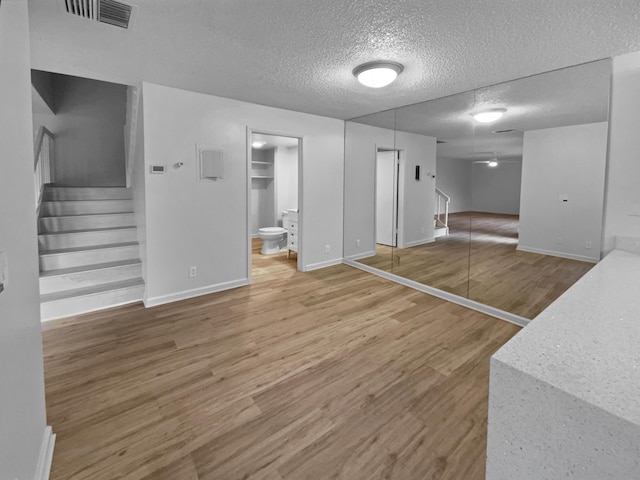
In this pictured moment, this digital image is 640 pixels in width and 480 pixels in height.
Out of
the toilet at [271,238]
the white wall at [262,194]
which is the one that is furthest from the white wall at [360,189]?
the white wall at [262,194]

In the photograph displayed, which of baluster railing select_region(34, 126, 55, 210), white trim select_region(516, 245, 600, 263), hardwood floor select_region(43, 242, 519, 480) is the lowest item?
hardwood floor select_region(43, 242, 519, 480)

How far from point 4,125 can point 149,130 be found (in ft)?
8.14

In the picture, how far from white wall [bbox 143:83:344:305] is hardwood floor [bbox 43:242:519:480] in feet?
1.52

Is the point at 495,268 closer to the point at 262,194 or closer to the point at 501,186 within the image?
the point at 501,186

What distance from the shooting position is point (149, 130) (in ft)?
10.8

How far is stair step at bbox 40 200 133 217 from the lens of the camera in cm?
399

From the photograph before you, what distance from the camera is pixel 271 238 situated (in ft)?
19.2

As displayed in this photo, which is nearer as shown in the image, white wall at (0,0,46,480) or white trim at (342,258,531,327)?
white wall at (0,0,46,480)

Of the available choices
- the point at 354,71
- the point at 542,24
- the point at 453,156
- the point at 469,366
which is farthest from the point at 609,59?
the point at 469,366

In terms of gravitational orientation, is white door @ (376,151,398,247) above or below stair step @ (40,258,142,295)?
above

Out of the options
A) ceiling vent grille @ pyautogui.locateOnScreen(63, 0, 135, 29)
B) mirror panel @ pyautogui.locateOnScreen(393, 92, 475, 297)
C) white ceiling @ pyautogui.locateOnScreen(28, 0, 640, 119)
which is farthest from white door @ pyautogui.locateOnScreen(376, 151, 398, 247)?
ceiling vent grille @ pyautogui.locateOnScreen(63, 0, 135, 29)

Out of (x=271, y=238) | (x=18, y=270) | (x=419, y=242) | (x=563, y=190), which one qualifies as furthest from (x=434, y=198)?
(x=18, y=270)

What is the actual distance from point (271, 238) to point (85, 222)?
111 inches

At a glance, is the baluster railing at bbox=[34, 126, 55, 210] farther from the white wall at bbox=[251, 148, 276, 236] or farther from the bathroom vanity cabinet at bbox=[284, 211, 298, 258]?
the white wall at bbox=[251, 148, 276, 236]
